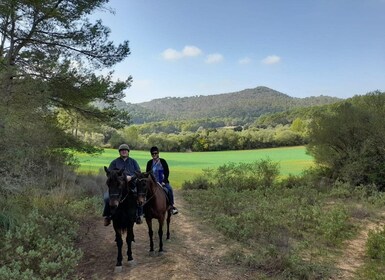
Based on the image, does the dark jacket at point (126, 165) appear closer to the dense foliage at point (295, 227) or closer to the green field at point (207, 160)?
the dense foliage at point (295, 227)

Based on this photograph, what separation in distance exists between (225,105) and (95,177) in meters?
140

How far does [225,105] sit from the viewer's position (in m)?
154

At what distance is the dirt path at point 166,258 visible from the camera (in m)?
6.15

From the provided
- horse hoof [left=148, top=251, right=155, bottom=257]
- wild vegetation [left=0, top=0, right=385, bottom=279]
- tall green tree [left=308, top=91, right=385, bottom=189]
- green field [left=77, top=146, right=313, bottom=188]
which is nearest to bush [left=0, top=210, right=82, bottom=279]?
wild vegetation [left=0, top=0, right=385, bottom=279]

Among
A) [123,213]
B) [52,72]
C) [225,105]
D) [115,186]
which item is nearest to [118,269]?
[123,213]

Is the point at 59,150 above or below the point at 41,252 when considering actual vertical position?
above

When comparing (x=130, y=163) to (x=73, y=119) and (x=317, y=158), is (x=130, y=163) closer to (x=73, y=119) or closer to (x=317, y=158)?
(x=73, y=119)

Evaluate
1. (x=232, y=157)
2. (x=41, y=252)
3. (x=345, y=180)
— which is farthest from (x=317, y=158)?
(x=232, y=157)

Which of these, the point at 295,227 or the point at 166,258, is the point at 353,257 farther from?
the point at 166,258

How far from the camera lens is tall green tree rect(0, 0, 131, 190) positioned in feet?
34.9

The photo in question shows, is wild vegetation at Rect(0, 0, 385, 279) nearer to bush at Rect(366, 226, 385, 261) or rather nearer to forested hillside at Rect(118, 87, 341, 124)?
bush at Rect(366, 226, 385, 261)

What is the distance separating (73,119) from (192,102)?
163m

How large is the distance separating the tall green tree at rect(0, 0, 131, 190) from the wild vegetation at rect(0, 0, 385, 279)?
4 centimetres

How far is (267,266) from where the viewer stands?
661 centimetres
